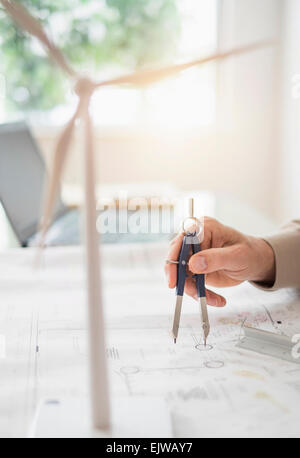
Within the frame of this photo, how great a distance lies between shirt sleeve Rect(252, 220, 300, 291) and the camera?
2.41ft

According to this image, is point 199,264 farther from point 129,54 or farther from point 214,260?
point 129,54

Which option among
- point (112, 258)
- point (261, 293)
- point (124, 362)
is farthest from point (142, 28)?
point (124, 362)

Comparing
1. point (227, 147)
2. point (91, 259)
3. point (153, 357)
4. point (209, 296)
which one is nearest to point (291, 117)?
point (227, 147)

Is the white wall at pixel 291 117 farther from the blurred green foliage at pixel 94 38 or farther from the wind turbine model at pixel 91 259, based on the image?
the wind turbine model at pixel 91 259

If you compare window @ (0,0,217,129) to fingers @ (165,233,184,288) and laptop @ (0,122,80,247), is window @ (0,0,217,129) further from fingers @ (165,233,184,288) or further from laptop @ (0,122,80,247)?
fingers @ (165,233,184,288)

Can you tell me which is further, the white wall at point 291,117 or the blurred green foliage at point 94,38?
the blurred green foliage at point 94,38

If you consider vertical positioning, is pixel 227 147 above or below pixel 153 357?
above

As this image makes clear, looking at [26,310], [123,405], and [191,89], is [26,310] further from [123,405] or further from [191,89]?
[191,89]

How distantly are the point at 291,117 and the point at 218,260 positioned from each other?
6.29ft

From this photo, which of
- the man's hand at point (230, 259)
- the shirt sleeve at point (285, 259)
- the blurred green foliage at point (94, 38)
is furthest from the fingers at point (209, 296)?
the blurred green foliage at point (94, 38)

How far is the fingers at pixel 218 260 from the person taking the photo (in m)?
0.60

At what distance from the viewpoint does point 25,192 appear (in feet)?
3.94

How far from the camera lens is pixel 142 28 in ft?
8.41
